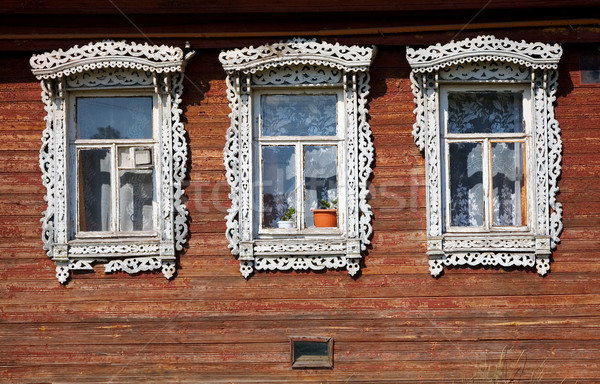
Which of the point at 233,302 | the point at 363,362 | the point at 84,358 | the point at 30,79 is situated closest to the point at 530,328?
the point at 363,362

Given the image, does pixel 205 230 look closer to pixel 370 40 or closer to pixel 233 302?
pixel 233 302

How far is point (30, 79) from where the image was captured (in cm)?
595

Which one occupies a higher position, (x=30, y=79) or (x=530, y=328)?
(x=30, y=79)

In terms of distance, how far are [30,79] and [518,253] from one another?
4.70 meters

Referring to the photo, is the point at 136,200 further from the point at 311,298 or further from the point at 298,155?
the point at 311,298

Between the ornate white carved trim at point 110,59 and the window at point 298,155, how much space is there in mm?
524

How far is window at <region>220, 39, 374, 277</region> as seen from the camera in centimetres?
577

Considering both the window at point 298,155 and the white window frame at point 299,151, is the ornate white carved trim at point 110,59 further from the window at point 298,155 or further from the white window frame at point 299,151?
the white window frame at point 299,151

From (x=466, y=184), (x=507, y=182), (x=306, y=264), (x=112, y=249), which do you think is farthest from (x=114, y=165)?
(x=507, y=182)

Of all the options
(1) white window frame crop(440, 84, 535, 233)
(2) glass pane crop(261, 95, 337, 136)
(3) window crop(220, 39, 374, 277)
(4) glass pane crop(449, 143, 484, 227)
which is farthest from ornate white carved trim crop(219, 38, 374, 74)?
(4) glass pane crop(449, 143, 484, 227)

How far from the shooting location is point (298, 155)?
594 centimetres

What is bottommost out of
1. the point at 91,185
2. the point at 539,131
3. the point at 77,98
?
the point at 91,185

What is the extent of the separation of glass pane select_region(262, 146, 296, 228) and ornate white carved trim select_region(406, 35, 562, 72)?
55.3 inches

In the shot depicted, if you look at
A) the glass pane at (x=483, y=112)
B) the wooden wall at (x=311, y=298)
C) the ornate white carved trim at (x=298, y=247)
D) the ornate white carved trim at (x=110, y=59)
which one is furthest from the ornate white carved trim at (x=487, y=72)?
the ornate white carved trim at (x=110, y=59)
